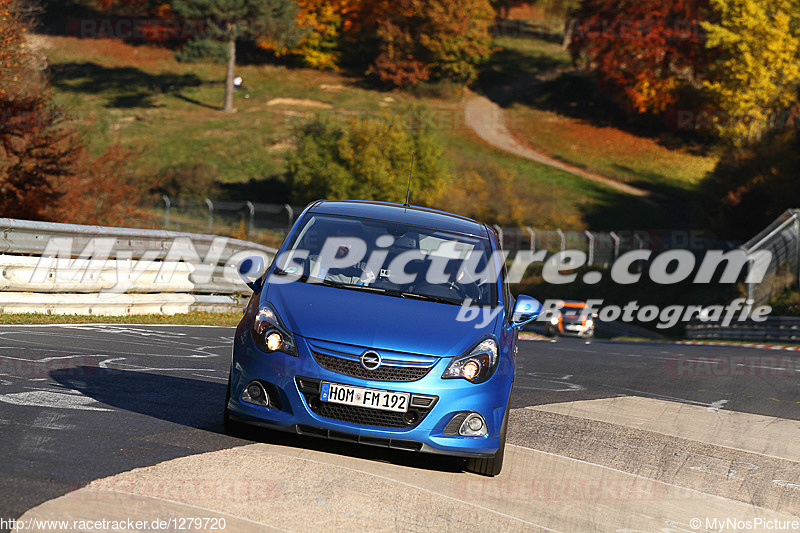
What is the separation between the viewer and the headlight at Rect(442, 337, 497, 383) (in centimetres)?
636

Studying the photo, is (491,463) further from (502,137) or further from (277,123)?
(277,123)

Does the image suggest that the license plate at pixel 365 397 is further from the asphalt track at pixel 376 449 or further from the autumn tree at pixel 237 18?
the autumn tree at pixel 237 18

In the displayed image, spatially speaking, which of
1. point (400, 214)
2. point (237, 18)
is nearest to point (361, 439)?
point (400, 214)

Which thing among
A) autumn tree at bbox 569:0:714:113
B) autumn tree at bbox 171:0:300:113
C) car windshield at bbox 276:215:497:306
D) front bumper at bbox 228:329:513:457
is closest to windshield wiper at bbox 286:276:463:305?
car windshield at bbox 276:215:497:306

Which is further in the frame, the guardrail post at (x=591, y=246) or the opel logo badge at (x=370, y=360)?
the guardrail post at (x=591, y=246)

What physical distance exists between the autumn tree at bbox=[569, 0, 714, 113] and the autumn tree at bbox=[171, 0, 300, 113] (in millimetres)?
22347

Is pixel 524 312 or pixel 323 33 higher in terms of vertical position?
pixel 524 312

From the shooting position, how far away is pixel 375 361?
6176mm

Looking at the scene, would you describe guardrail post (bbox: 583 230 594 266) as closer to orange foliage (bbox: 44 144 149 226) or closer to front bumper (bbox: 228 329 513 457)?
orange foliage (bbox: 44 144 149 226)

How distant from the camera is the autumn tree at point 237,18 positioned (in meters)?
68.4

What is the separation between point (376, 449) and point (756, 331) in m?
21.6

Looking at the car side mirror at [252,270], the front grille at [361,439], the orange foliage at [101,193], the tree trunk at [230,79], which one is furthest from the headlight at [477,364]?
the tree trunk at [230,79]

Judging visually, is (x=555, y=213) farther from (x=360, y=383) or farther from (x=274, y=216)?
(x=360, y=383)

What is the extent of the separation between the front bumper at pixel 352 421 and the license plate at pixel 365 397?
33mm
